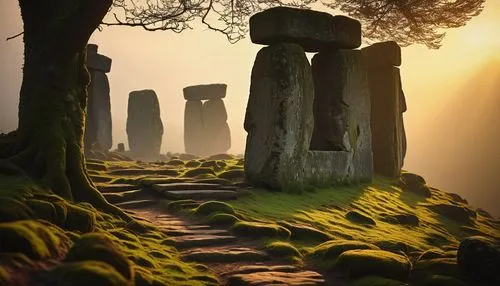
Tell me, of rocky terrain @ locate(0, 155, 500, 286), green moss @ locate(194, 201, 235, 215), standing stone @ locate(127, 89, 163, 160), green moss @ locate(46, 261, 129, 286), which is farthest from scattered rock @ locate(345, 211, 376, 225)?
standing stone @ locate(127, 89, 163, 160)

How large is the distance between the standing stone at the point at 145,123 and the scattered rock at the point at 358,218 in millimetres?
21148

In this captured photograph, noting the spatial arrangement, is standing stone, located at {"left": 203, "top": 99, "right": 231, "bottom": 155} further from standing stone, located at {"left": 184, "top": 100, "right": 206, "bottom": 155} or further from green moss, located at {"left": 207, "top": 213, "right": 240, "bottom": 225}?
green moss, located at {"left": 207, "top": 213, "right": 240, "bottom": 225}

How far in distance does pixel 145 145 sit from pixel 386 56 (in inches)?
706

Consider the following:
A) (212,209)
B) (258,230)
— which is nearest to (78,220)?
(258,230)

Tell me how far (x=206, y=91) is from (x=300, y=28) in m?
21.9

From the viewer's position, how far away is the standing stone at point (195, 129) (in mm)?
35125

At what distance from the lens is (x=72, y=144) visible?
8.38 metres

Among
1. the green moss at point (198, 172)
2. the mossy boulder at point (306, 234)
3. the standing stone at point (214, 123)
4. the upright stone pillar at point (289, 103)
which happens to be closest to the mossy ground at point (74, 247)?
the mossy boulder at point (306, 234)

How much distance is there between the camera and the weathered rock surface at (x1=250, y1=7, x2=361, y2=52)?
12648 mm

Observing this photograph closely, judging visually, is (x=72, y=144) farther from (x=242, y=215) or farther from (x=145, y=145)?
(x=145, y=145)

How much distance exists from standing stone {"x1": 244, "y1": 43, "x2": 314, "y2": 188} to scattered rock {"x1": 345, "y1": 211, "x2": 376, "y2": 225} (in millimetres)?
1767

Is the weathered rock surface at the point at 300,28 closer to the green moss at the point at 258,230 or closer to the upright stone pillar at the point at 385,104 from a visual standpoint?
the upright stone pillar at the point at 385,104

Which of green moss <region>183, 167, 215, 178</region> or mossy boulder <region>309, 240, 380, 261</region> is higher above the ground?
green moss <region>183, 167, 215, 178</region>

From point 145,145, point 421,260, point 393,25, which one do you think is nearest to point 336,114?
point 393,25
